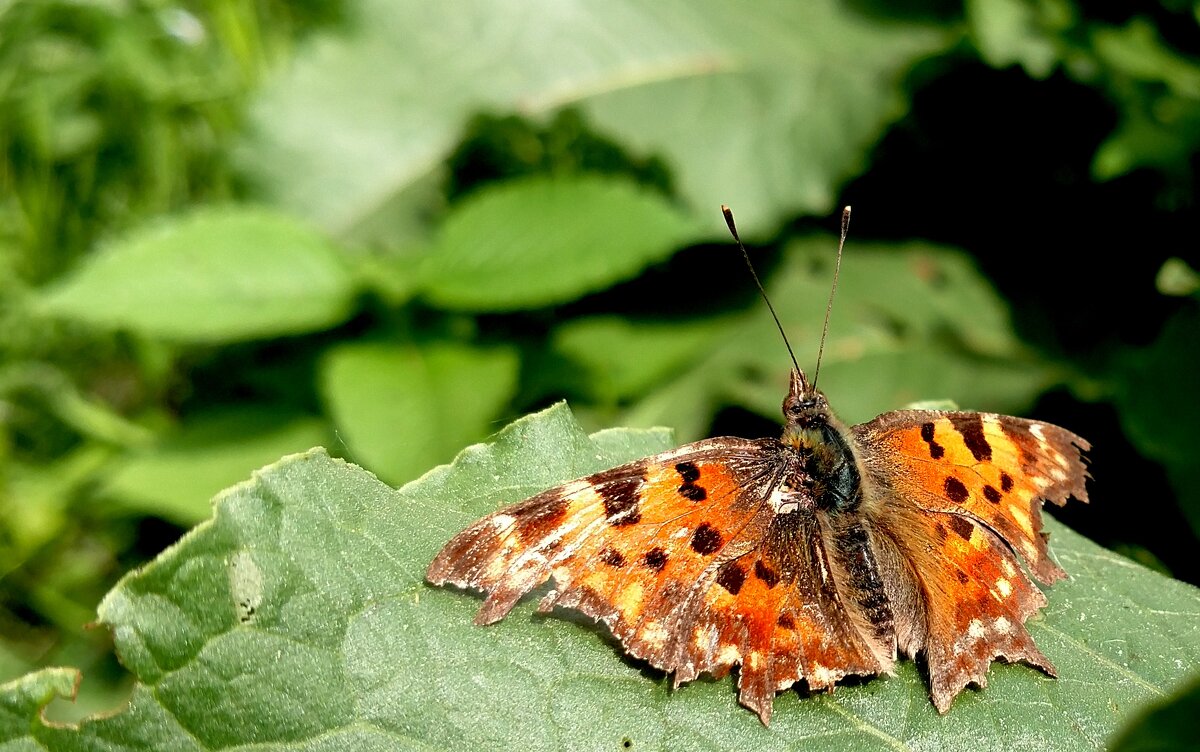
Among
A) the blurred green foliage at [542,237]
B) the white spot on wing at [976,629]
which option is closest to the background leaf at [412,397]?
the blurred green foliage at [542,237]

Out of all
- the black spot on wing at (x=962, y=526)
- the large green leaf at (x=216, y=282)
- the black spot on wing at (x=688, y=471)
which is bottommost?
the black spot on wing at (x=962, y=526)

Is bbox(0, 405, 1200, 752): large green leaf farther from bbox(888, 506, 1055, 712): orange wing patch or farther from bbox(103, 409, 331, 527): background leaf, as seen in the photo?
bbox(103, 409, 331, 527): background leaf

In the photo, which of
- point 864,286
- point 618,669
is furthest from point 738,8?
point 618,669

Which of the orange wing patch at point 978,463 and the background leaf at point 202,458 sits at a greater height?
the background leaf at point 202,458

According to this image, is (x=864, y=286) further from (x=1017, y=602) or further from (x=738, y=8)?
(x=1017, y=602)

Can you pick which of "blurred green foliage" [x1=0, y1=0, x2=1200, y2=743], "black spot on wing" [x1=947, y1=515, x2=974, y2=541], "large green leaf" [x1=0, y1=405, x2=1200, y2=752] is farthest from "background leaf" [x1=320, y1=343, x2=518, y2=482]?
"black spot on wing" [x1=947, y1=515, x2=974, y2=541]

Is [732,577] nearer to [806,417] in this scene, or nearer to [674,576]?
[674,576]

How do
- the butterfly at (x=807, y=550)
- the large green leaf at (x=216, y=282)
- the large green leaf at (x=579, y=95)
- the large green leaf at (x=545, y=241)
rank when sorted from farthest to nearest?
the large green leaf at (x=579, y=95) → the large green leaf at (x=545, y=241) → the large green leaf at (x=216, y=282) → the butterfly at (x=807, y=550)

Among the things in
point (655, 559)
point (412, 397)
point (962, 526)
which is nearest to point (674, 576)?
point (655, 559)

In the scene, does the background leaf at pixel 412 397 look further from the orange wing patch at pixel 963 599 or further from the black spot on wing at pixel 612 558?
the orange wing patch at pixel 963 599
